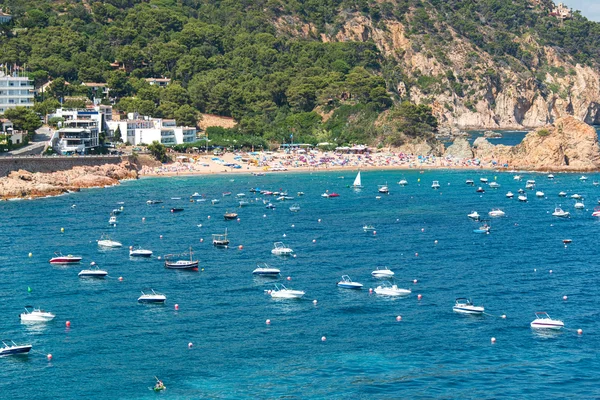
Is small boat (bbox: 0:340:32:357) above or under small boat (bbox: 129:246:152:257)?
under

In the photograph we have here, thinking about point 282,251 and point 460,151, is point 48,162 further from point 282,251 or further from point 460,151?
point 460,151

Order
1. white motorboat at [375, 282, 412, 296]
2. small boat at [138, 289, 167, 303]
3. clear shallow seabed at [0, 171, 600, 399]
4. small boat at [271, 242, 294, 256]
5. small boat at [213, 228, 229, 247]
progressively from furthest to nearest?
1. small boat at [213, 228, 229, 247]
2. small boat at [271, 242, 294, 256]
3. white motorboat at [375, 282, 412, 296]
4. small boat at [138, 289, 167, 303]
5. clear shallow seabed at [0, 171, 600, 399]

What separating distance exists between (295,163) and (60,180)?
158ft

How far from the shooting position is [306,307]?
224 feet

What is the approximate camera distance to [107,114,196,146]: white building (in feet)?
552

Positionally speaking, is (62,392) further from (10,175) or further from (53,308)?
(10,175)

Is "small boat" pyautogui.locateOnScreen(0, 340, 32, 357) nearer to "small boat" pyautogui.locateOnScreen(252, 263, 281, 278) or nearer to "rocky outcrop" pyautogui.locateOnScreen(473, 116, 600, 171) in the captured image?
"small boat" pyautogui.locateOnScreen(252, 263, 281, 278)

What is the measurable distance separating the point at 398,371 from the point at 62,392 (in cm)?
1980

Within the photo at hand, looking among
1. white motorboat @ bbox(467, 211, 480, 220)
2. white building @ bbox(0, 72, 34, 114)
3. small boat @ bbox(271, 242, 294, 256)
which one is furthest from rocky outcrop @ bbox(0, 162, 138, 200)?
white motorboat @ bbox(467, 211, 480, 220)

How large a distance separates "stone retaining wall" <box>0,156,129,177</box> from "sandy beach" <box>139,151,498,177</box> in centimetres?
942

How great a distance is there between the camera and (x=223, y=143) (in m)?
178

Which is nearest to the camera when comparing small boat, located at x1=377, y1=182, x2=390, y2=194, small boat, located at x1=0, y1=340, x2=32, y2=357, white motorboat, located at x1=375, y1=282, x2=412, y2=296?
small boat, located at x1=0, y1=340, x2=32, y2=357

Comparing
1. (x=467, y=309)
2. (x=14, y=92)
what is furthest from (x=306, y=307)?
(x=14, y=92)

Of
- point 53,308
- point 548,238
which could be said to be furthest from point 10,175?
point 548,238
